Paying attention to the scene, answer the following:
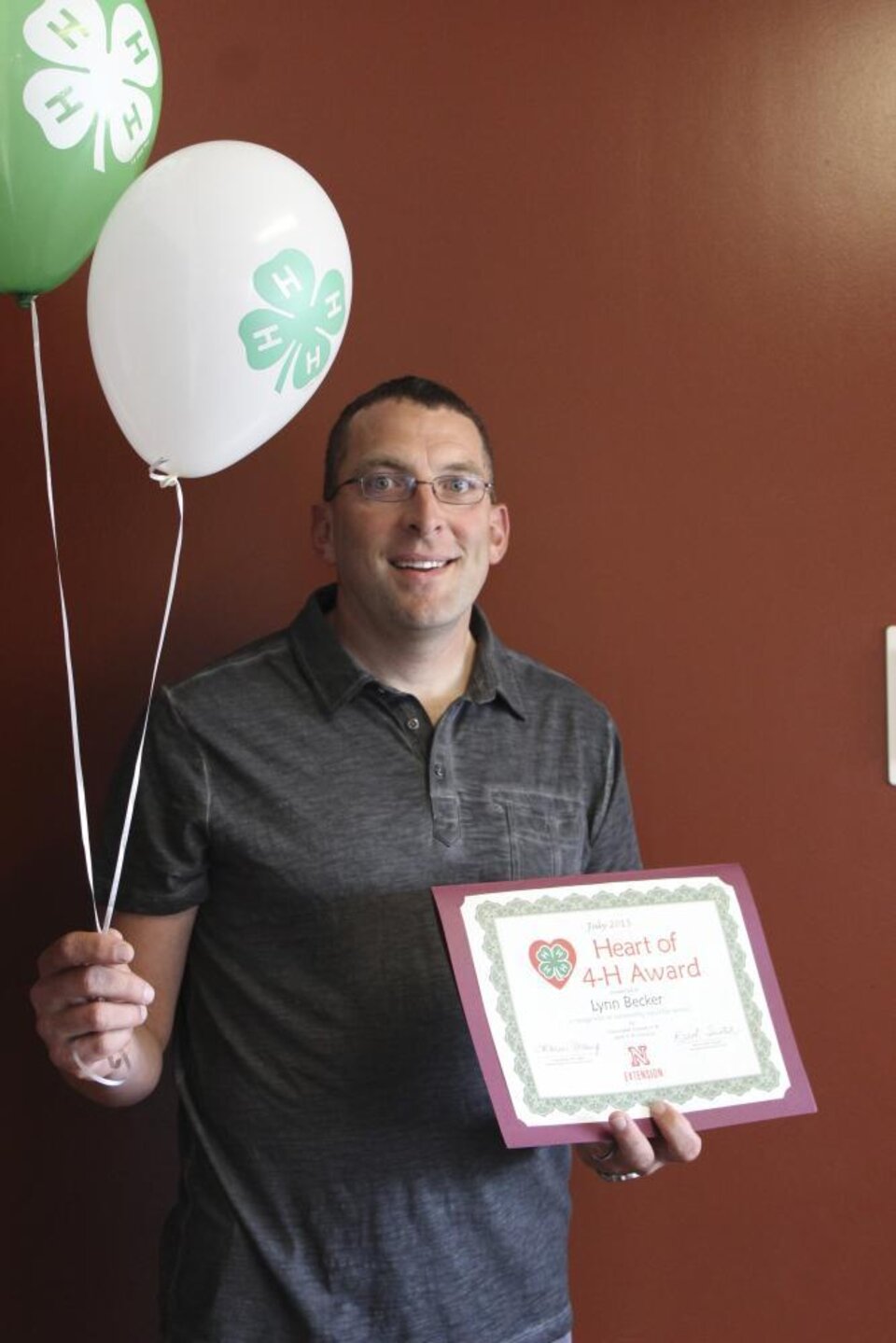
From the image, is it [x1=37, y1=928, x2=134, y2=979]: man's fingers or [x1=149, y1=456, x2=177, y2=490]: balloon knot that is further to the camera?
[x1=149, y1=456, x2=177, y2=490]: balloon knot

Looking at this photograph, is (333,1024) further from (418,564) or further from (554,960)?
(418,564)

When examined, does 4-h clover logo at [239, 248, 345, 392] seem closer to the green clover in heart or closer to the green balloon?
the green balloon

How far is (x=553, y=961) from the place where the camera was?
1.39 m

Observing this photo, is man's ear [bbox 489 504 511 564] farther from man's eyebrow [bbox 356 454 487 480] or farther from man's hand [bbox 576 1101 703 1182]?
man's hand [bbox 576 1101 703 1182]

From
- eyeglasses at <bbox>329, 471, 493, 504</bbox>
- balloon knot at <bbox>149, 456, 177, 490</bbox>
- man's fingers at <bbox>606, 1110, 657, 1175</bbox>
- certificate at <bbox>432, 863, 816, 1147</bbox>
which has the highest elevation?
balloon knot at <bbox>149, 456, 177, 490</bbox>

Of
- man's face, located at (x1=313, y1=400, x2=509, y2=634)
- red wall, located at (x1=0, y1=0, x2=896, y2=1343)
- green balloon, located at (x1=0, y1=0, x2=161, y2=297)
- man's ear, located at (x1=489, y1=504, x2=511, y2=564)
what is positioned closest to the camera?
green balloon, located at (x1=0, y1=0, x2=161, y2=297)

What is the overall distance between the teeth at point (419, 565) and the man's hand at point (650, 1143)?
56 cm

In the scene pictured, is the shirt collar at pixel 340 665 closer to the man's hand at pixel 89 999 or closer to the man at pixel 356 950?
the man at pixel 356 950

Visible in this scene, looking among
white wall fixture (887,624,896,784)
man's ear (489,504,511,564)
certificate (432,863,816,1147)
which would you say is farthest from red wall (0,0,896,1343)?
certificate (432,863,816,1147)

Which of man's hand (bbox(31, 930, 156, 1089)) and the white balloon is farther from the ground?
the white balloon

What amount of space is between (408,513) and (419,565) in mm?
57

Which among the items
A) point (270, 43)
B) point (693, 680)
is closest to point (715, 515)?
point (693, 680)

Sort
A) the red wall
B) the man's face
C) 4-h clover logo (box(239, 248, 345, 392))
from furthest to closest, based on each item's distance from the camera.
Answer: the red wall → the man's face → 4-h clover logo (box(239, 248, 345, 392))

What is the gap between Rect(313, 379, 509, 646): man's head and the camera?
4.90ft
